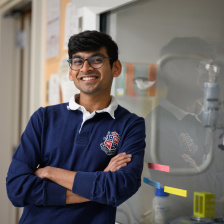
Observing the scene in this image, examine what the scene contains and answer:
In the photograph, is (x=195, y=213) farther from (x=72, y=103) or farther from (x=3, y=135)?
(x=3, y=135)

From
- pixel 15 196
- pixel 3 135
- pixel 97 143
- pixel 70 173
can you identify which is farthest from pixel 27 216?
pixel 3 135

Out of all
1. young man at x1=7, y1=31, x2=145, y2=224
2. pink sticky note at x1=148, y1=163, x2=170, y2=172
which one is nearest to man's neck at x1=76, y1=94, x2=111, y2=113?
young man at x1=7, y1=31, x2=145, y2=224

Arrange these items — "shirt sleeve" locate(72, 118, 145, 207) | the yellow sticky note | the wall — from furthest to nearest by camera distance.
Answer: the wall < the yellow sticky note < "shirt sleeve" locate(72, 118, 145, 207)

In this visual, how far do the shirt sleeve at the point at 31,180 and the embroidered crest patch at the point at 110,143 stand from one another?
0.20m

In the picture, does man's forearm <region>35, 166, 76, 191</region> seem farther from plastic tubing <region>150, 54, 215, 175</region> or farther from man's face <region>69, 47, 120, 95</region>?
plastic tubing <region>150, 54, 215, 175</region>

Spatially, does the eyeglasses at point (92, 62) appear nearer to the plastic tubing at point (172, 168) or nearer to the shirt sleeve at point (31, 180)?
the shirt sleeve at point (31, 180)

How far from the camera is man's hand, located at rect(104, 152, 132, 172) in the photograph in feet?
3.95

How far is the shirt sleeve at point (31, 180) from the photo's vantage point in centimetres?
120

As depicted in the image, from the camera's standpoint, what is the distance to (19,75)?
308cm

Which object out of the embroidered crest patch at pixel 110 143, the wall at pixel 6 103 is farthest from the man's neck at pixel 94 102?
the wall at pixel 6 103

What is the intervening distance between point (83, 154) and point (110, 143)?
103mm

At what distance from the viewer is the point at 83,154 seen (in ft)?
4.10

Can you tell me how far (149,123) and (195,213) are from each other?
436mm

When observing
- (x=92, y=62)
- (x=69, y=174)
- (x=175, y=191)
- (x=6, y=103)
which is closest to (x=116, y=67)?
(x=92, y=62)
